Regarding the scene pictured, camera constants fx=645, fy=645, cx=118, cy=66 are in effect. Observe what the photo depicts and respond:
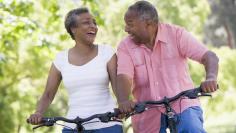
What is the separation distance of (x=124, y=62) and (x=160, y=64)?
0.25 meters

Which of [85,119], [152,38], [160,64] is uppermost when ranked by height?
[152,38]

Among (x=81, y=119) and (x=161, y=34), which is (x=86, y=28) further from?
(x=81, y=119)

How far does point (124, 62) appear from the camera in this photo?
4.45 metres

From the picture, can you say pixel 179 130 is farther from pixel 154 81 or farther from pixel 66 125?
pixel 66 125

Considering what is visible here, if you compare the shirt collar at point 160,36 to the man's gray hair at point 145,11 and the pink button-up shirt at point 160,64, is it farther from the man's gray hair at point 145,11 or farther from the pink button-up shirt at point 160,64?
the man's gray hair at point 145,11

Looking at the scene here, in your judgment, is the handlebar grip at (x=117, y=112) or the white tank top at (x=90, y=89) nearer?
the handlebar grip at (x=117, y=112)

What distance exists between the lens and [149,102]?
13.3 feet

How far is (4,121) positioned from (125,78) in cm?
1263

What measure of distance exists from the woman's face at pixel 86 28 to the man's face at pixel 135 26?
31cm

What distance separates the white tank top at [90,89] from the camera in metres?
4.50

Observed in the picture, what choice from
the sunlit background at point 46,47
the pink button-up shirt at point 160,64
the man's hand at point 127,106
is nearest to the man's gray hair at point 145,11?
the pink button-up shirt at point 160,64

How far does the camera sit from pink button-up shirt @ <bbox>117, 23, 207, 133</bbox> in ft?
14.6

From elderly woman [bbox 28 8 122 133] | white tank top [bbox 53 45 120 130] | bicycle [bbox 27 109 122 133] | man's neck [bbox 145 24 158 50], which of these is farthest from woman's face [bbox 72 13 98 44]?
bicycle [bbox 27 109 122 133]

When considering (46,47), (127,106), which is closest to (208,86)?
(127,106)
